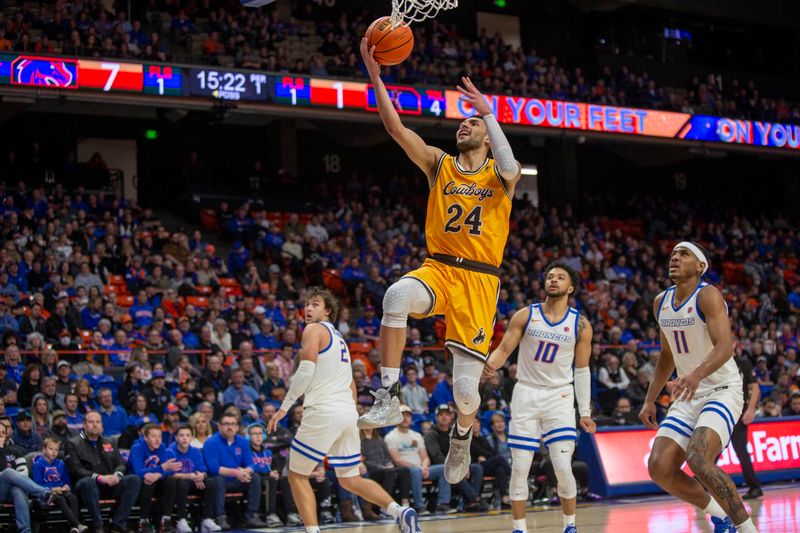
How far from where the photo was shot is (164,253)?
19.9m

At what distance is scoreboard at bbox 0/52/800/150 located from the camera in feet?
65.2

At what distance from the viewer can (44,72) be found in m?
19.6

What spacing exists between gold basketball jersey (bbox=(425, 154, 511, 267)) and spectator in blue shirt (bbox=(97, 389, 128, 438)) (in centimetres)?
680

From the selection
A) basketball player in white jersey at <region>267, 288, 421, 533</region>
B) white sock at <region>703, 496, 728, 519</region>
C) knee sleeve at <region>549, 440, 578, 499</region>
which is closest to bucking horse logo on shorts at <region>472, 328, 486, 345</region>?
basketball player in white jersey at <region>267, 288, 421, 533</region>

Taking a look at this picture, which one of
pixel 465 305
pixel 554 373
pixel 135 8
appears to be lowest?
pixel 554 373

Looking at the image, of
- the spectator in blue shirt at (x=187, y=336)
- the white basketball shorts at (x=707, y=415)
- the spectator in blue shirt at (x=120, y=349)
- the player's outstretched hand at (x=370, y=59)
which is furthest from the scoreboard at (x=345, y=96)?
the player's outstretched hand at (x=370, y=59)

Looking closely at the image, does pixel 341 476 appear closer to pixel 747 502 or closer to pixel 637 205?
pixel 747 502

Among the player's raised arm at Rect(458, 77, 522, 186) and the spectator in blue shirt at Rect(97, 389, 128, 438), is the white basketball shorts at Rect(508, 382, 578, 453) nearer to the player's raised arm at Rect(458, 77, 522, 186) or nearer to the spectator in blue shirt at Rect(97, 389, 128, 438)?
the player's raised arm at Rect(458, 77, 522, 186)

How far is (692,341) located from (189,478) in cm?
629

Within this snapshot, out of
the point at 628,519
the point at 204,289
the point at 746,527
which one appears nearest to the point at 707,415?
the point at 746,527

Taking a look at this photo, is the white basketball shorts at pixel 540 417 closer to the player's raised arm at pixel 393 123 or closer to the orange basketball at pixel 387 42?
the player's raised arm at pixel 393 123

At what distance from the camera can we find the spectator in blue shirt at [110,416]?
41.2 ft

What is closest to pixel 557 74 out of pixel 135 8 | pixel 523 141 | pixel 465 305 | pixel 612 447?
pixel 523 141

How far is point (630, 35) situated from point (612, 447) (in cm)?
2242
